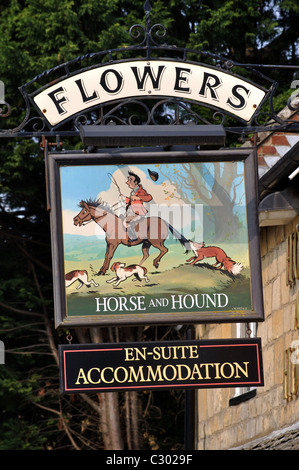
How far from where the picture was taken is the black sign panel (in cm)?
788

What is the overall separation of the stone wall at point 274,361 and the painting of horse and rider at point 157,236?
1.53m

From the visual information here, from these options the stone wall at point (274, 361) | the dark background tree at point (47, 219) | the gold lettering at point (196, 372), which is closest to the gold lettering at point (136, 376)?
the gold lettering at point (196, 372)

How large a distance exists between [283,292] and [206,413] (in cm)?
404

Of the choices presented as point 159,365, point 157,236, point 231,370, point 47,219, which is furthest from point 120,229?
point 47,219

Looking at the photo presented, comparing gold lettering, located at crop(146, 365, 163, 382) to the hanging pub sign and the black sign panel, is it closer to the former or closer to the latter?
the black sign panel

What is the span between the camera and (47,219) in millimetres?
18109

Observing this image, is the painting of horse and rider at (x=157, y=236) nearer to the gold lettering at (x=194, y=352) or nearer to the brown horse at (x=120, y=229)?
the brown horse at (x=120, y=229)

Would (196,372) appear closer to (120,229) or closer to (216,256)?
(216,256)

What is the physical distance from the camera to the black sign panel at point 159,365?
7.88 metres

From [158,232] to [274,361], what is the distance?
2.82 meters

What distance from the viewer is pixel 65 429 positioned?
17156 mm

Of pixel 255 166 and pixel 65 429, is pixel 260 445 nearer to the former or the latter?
pixel 255 166

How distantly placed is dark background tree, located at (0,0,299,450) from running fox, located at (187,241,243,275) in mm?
7973

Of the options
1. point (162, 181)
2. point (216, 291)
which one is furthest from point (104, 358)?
point (162, 181)
